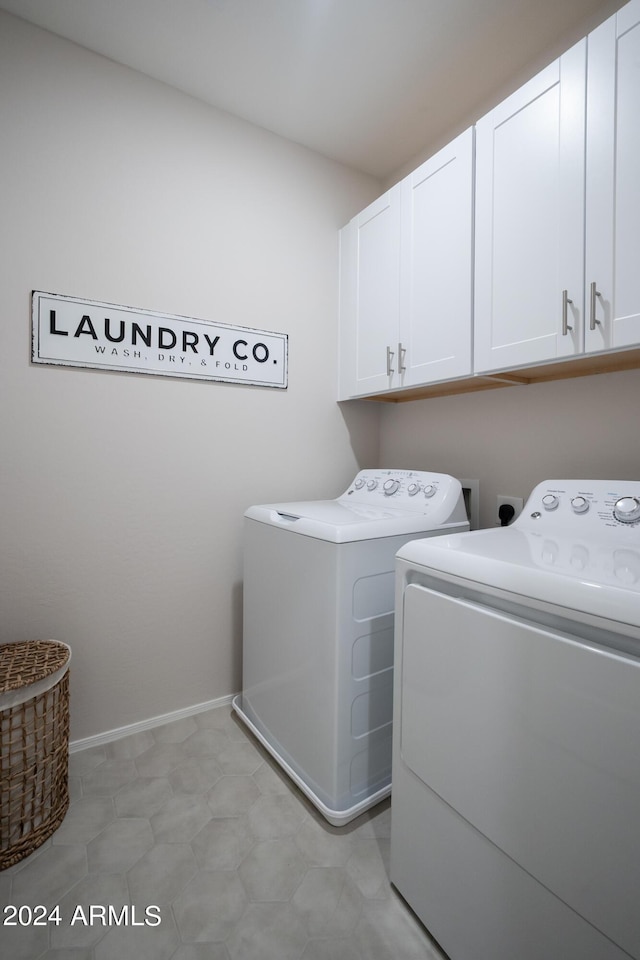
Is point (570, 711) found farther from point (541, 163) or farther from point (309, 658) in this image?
point (541, 163)

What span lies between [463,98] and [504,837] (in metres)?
2.41

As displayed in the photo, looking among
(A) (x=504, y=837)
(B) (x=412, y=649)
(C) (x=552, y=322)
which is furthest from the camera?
(C) (x=552, y=322)

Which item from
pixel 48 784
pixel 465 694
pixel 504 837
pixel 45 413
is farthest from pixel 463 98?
pixel 48 784

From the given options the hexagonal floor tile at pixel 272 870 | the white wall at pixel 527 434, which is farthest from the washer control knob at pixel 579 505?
the hexagonal floor tile at pixel 272 870

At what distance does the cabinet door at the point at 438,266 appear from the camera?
1.54 meters

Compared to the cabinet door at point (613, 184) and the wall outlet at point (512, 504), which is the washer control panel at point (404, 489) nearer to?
the wall outlet at point (512, 504)

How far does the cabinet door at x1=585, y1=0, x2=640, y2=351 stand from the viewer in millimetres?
1096

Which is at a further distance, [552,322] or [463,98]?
[463,98]

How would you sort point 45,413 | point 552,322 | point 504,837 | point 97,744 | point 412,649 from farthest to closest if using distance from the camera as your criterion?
1. point 97,744
2. point 45,413
3. point 552,322
4. point 412,649
5. point 504,837

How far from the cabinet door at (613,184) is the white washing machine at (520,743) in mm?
473

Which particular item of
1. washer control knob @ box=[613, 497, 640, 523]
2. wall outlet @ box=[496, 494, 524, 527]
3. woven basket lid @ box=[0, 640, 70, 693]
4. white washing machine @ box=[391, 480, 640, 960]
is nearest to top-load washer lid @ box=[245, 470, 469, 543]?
wall outlet @ box=[496, 494, 524, 527]

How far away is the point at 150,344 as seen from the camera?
1.77m

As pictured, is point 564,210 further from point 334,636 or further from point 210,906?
point 210,906

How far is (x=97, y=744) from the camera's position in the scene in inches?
67.7
